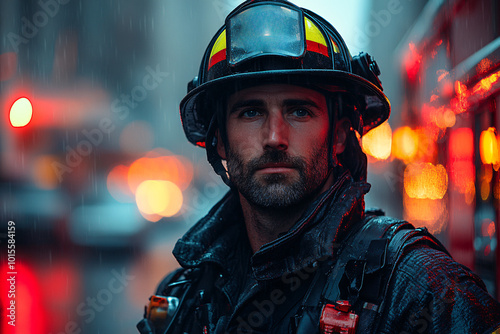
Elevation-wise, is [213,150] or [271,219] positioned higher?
[213,150]

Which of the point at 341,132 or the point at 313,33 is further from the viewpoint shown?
the point at 341,132

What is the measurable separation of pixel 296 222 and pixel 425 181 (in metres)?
2.96

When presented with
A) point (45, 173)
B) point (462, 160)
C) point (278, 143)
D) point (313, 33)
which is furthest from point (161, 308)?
point (45, 173)

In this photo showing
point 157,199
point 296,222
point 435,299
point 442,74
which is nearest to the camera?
point 435,299

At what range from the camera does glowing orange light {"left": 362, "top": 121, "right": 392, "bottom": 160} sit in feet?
23.1

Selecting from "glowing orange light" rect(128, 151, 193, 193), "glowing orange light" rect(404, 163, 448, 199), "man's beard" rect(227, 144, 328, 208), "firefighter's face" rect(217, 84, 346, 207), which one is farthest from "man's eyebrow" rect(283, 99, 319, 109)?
"glowing orange light" rect(128, 151, 193, 193)

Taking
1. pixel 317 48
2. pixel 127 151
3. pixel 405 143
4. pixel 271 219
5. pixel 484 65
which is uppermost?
pixel 127 151

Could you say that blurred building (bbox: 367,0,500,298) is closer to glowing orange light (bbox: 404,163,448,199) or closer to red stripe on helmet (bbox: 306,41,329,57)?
glowing orange light (bbox: 404,163,448,199)

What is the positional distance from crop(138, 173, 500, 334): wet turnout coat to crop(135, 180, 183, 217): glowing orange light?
12957mm

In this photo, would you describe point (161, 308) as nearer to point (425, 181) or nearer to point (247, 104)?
point (247, 104)

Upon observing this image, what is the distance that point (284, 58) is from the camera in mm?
2092

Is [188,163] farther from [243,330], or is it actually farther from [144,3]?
[243,330]

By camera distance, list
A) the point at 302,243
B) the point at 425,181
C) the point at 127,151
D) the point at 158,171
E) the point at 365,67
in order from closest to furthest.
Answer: the point at 302,243
the point at 365,67
the point at 425,181
the point at 127,151
the point at 158,171

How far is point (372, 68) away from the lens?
230 cm
